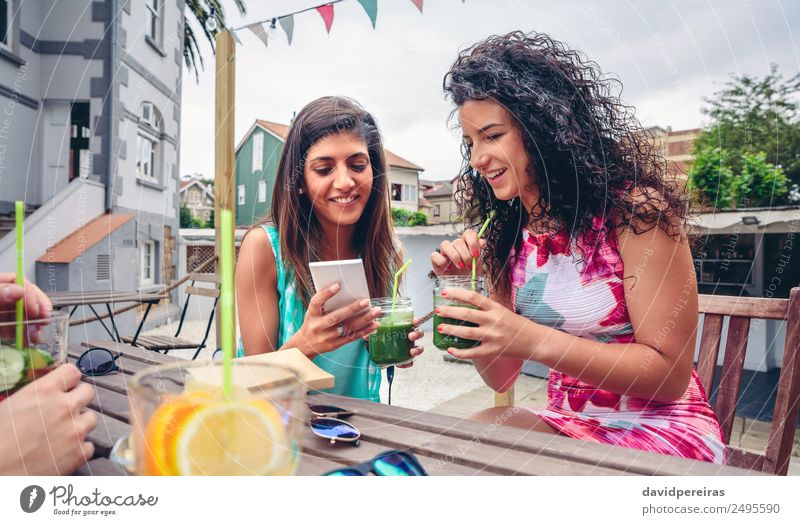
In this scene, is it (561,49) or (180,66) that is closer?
(561,49)

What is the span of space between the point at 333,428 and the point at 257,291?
581 mm

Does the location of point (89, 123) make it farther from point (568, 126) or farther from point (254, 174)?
point (568, 126)

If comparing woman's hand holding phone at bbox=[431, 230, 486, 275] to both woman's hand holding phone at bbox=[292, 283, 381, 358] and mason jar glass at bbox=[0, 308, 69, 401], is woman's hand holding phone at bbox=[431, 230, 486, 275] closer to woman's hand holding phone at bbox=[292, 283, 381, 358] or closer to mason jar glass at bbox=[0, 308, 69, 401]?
woman's hand holding phone at bbox=[292, 283, 381, 358]

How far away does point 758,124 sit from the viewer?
79 centimetres

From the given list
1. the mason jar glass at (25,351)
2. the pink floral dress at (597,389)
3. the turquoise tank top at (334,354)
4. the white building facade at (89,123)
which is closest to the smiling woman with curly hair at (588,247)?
the pink floral dress at (597,389)

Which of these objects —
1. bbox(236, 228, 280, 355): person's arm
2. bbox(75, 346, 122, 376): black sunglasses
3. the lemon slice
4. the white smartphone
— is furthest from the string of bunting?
the lemon slice

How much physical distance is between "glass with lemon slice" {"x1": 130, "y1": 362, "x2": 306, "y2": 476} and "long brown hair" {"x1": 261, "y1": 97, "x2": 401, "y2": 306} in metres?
0.76

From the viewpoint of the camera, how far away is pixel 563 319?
2.68 ft

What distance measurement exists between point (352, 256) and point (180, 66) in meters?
0.57

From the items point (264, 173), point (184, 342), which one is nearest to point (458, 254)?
point (264, 173)

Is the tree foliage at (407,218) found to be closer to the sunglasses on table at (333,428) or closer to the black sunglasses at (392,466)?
the sunglasses on table at (333,428)
